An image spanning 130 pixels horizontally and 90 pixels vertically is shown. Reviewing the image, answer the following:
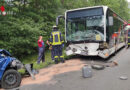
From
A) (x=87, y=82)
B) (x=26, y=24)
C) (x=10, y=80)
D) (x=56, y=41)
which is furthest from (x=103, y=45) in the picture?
(x=26, y=24)

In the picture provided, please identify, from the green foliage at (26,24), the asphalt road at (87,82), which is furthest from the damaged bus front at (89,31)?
the green foliage at (26,24)

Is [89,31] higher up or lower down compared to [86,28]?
lower down

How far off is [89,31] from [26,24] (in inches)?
184

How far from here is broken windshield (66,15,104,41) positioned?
913 cm

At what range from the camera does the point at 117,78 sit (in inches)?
232

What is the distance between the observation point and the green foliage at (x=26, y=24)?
10.9m

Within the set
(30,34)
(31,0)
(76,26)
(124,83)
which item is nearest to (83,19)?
(76,26)

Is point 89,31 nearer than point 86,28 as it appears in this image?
Yes

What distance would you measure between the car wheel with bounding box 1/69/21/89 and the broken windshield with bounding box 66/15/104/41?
478 centimetres

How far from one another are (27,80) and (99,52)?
4.32 metres

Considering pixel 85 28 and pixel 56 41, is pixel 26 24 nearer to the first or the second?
pixel 56 41

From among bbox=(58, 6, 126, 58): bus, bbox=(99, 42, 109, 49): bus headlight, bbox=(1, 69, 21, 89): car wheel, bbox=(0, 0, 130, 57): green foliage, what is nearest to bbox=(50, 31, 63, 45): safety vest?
bbox=(58, 6, 126, 58): bus

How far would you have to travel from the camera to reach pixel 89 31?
30.7ft

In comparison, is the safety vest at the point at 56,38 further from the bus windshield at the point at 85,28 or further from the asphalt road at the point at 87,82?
the asphalt road at the point at 87,82
